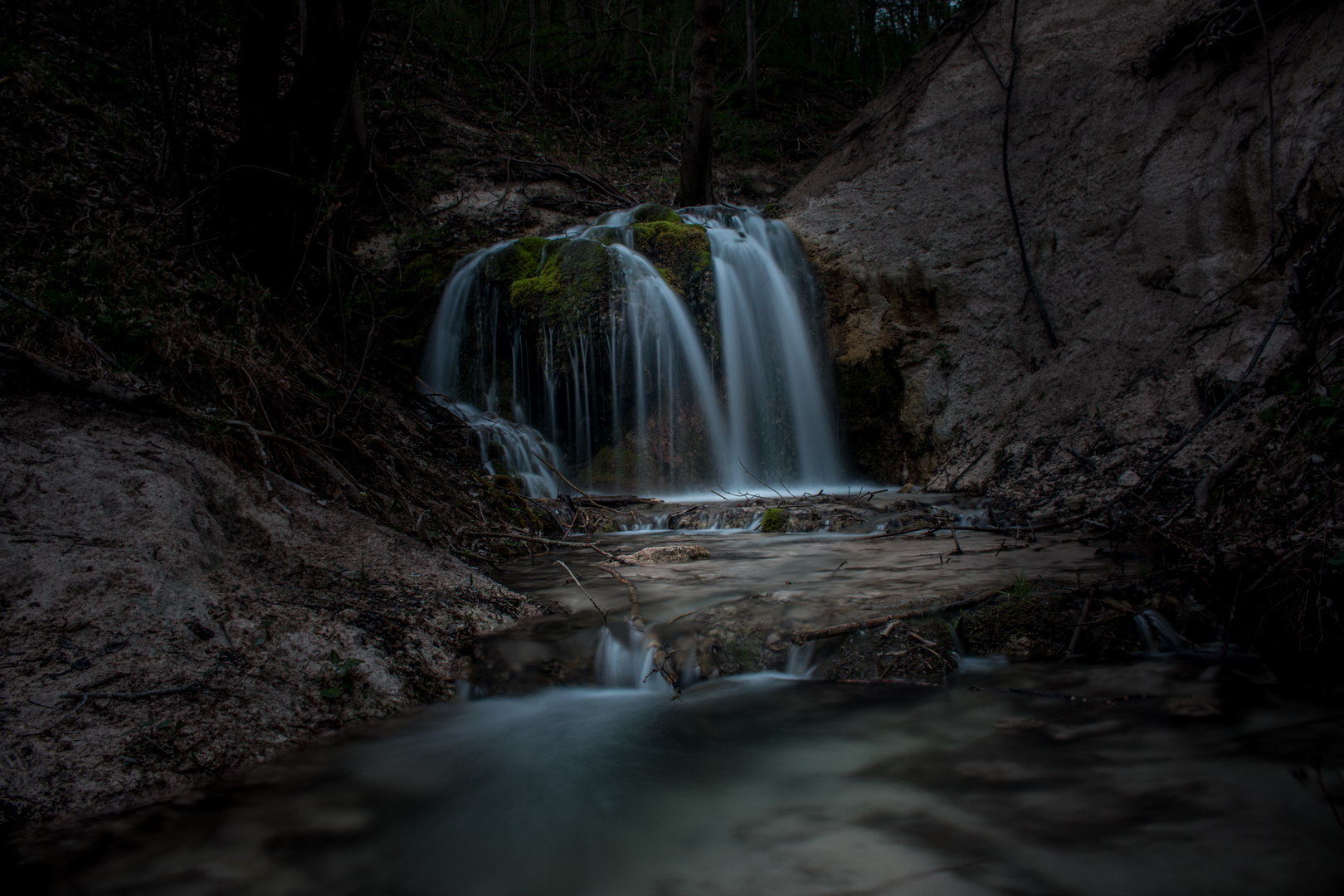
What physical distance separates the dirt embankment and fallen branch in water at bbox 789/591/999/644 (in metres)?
1.24

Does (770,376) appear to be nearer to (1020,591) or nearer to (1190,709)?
(1020,591)

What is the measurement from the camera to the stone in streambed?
13.3 ft

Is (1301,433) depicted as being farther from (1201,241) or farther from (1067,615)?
(1201,241)

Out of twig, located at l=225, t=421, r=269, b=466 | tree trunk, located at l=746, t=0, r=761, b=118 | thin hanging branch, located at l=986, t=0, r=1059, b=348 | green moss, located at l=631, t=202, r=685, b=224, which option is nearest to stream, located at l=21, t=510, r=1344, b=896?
twig, located at l=225, t=421, r=269, b=466

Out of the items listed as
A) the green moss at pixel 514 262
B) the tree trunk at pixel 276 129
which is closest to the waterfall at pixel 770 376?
the green moss at pixel 514 262

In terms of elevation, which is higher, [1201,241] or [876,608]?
[1201,241]

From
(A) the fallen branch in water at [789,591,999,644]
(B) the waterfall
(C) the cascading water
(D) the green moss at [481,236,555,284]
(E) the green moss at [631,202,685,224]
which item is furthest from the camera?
(E) the green moss at [631,202,685,224]

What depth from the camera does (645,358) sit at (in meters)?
8.03

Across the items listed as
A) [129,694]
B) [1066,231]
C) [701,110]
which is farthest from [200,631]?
[701,110]

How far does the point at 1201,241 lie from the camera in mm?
5594

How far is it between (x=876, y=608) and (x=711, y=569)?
1361mm

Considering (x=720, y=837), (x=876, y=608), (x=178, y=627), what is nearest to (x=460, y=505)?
(x=178, y=627)

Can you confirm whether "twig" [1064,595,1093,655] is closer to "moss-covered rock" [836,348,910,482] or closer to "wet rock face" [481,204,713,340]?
"moss-covered rock" [836,348,910,482]

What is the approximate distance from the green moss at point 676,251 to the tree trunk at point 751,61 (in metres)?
9.62
